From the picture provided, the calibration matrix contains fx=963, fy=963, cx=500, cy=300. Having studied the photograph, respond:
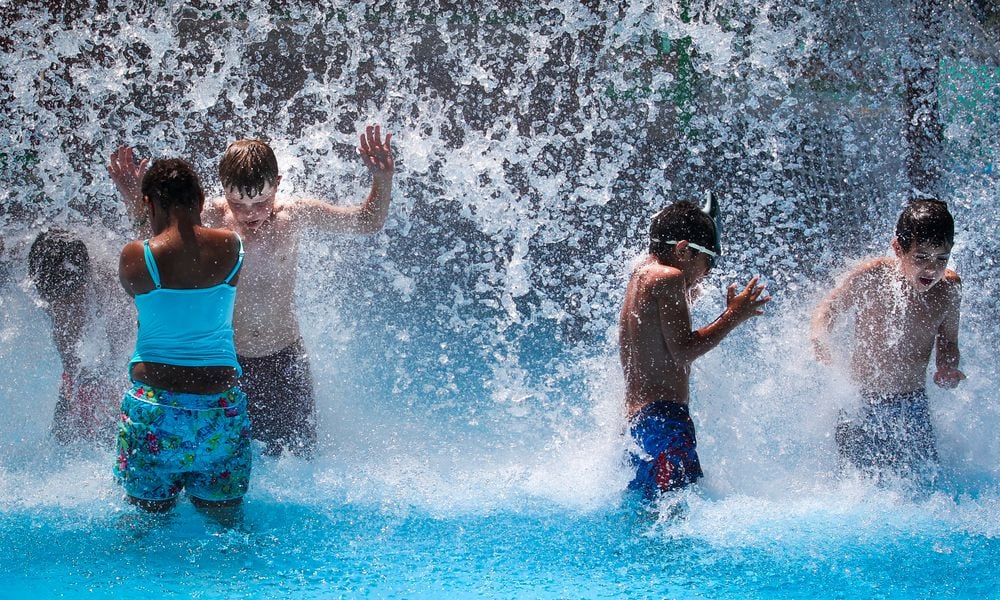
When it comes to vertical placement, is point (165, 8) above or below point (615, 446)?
above

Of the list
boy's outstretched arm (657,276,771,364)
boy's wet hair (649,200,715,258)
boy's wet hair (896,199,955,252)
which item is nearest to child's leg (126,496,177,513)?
boy's outstretched arm (657,276,771,364)

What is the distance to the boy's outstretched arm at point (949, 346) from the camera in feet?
11.9

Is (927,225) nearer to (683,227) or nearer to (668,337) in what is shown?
(683,227)

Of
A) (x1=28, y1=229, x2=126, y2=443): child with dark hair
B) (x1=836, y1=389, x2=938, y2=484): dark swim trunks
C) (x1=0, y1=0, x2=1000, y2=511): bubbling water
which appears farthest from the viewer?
(x1=0, y1=0, x2=1000, y2=511): bubbling water

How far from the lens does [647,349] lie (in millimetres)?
3100

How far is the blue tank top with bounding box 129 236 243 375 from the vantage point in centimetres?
261

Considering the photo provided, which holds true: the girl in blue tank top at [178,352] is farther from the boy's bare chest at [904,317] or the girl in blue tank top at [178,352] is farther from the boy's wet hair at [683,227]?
the boy's bare chest at [904,317]

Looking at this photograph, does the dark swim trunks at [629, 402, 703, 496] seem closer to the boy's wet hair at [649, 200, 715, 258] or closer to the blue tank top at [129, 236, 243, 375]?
the boy's wet hair at [649, 200, 715, 258]

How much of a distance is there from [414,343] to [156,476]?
8.66 feet

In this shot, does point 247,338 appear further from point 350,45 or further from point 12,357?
point 350,45

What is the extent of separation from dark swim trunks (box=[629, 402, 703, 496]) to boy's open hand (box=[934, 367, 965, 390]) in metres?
1.22

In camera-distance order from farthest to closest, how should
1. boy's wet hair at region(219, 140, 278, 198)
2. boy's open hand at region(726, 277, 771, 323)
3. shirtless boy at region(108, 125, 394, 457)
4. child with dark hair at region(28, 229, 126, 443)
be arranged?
child with dark hair at region(28, 229, 126, 443)
shirtless boy at region(108, 125, 394, 457)
boy's wet hair at region(219, 140, 278, 198)
boy's open hand at region(726, 277, 771, 323)

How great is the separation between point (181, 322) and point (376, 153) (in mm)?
1082

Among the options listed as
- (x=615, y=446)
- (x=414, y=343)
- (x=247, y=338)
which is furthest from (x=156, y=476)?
(x=414, y=343)
